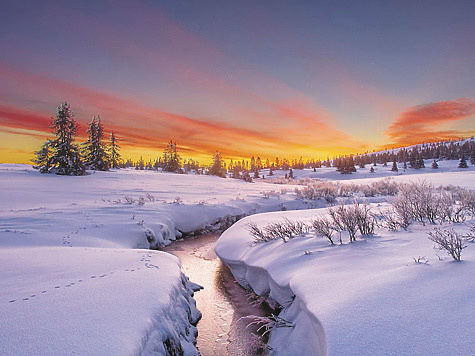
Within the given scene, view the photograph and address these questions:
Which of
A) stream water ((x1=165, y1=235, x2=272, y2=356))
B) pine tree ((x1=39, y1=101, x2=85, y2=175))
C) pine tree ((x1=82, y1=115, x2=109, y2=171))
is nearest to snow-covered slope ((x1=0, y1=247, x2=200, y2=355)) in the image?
stream water ((x1=165, y1=235, x2=272, y2=356))

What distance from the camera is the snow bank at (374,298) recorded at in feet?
7.84

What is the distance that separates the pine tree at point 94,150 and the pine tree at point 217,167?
1948cm

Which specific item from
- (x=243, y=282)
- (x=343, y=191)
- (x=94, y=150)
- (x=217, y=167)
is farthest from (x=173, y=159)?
(x=243, y=282)

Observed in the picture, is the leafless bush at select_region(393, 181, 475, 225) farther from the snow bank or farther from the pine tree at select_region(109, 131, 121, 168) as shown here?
the pine tree at select_region(109, 131, 121, 168)

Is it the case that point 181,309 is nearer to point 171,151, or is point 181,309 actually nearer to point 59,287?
point 59,287

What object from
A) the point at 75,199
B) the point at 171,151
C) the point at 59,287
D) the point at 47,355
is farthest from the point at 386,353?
the point at 171,151

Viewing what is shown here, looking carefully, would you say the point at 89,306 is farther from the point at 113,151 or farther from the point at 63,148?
the point at 113,151

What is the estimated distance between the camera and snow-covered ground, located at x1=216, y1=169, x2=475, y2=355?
2389 mm

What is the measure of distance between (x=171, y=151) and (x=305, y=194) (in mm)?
36401

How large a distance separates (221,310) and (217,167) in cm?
4317

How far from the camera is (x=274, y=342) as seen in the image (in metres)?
4.20

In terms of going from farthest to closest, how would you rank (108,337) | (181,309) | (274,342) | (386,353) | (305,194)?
(305,194) → (181,309) → (274,342) → (108,337) → (386,353)

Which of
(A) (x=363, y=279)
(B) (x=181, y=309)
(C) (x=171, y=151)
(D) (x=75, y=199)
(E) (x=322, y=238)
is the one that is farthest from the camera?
(C) (x=171, y=151)

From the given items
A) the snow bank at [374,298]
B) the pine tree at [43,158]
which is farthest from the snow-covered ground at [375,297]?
the pine tree at [43,158]
